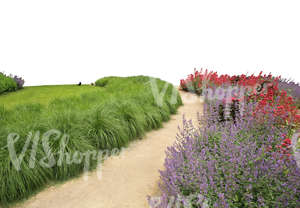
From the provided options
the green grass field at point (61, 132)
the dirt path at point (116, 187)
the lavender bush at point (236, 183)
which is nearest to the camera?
the lavender bush at point (236, 183)

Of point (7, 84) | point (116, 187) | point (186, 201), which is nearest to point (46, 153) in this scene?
point (116, 187)

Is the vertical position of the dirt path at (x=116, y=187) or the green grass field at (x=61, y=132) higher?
the green grass field at (x=61, y=132)

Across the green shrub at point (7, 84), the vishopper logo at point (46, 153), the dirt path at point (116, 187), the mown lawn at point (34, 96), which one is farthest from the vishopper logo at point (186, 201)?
the green shrub at point (7, 84)

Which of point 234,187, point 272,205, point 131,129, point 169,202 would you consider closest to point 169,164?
point 169,202

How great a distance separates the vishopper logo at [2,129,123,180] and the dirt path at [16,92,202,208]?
0.65 feet

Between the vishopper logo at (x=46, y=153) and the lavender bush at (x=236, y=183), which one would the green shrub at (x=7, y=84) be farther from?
the lavender bush at (x=236, y=183)

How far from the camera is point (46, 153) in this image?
3.19m

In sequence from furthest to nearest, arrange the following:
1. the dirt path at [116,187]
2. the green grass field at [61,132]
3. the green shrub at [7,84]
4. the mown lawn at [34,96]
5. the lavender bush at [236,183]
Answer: the green shrub at [7,84] → the mown lawn at [34,96] → the green grass field at [61,132] → the dirt path at [116,187] → the lavender bush at [236,183]

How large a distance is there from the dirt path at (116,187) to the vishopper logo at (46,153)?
0.65 ft

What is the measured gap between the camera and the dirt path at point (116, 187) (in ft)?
9.08

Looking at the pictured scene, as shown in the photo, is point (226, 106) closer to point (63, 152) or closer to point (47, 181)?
point (63, 152)

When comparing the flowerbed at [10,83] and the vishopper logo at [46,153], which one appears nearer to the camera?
the vishopper logo at [46,153]

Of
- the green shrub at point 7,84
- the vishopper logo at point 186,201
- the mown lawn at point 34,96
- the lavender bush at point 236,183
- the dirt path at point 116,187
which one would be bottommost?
the dirt path at point 116,187

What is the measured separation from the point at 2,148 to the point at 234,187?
9.87ft
